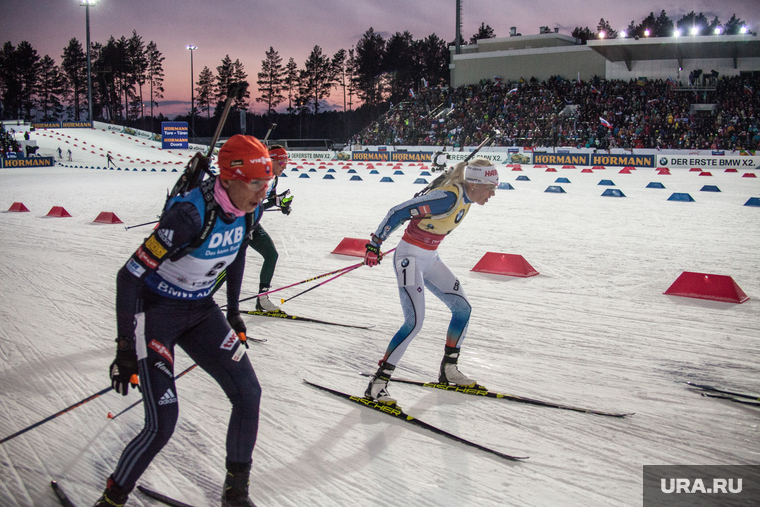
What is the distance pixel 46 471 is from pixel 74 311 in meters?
3.51

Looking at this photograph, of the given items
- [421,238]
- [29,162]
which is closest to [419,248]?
[421,238]

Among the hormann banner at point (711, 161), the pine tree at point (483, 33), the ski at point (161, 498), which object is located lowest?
Answer: the ski at point (161, 498)

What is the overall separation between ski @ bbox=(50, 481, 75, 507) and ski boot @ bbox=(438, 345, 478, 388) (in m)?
2.61

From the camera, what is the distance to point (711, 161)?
92.2 feet

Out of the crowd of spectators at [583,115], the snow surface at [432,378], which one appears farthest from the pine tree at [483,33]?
the snow surface at [432,378]

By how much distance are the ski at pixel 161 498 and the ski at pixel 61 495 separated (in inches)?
13.4

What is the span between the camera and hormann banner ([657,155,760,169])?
89.6 ft

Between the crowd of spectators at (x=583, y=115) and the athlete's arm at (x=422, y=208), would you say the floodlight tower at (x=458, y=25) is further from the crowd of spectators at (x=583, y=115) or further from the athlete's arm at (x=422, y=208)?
the athlete's arm at (x=422, y=208)

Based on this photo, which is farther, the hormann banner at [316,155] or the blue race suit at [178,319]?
the hormann banner at [316,155]

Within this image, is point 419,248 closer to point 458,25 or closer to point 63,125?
point 458,25

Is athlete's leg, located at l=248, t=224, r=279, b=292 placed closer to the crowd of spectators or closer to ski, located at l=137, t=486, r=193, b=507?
ski, located at l=137, t=486, r=193, b=507

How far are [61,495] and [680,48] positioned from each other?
4632 cm

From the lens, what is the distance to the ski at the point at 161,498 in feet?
9.27

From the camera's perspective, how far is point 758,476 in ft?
10.3
